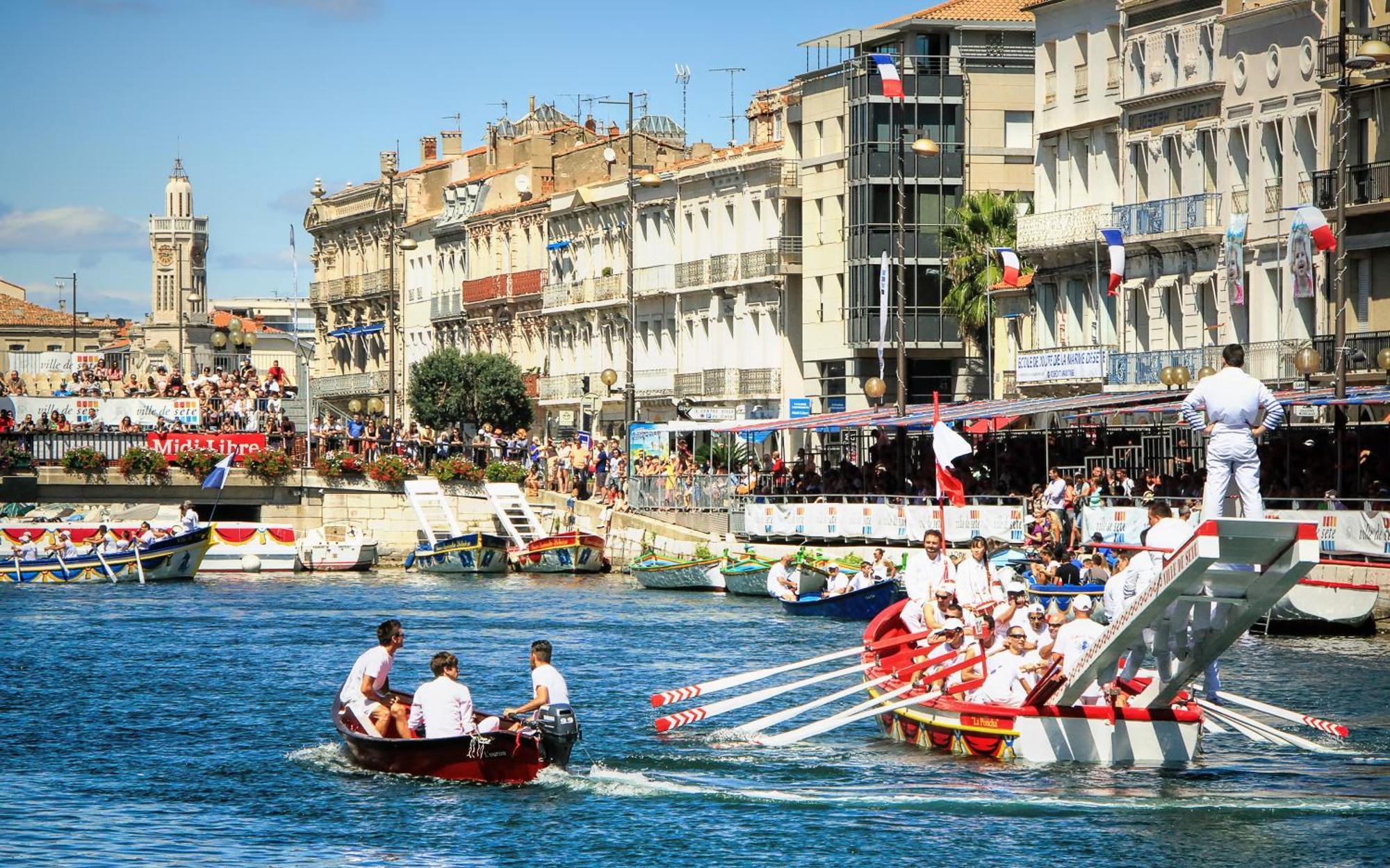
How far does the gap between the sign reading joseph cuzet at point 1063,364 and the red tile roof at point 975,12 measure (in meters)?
13.0

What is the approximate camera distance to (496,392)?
98.7 m

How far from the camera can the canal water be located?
80.4 ft

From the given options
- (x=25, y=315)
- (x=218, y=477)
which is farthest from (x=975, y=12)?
(x=25, y=315)

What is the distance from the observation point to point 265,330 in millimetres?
175750

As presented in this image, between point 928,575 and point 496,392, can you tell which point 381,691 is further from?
point 496,392

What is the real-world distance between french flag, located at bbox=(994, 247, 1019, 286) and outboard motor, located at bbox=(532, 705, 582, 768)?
136ft

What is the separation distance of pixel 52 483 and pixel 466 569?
13.0 meters

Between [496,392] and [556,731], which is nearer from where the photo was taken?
[556,731]

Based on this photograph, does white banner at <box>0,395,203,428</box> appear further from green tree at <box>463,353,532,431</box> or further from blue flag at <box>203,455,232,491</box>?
green tree at <box>463,353,532,431</box>

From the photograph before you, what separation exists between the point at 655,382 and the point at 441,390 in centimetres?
1300

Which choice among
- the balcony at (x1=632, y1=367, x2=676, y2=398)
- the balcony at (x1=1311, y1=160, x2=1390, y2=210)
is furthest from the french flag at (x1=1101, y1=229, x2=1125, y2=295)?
the balcony at (x1=632, y1=367, x2=676, y2=398)

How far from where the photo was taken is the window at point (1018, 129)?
75938 millimetres

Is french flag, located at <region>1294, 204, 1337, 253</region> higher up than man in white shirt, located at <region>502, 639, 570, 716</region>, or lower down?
higher up

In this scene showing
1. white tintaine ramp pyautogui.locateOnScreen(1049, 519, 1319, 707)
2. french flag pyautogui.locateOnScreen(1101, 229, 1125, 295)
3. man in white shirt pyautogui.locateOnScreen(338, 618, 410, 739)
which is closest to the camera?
white tintaine ramp pyautogui.locateOnScreen(1049, 519, 1319, 707)
